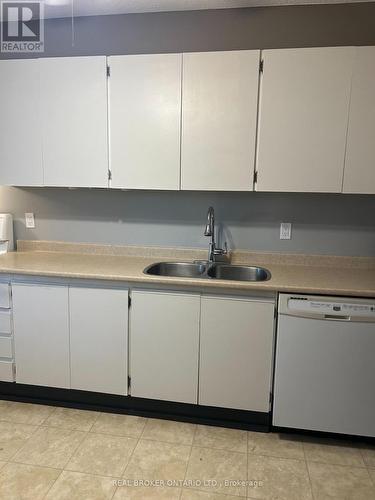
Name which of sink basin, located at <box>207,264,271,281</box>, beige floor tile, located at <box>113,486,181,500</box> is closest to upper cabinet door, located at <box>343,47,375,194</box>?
sink basin, located at <box>207,264,271,281</box>

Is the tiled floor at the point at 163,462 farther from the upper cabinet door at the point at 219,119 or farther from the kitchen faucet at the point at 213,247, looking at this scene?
the upper cabinet door at the point at 219,119

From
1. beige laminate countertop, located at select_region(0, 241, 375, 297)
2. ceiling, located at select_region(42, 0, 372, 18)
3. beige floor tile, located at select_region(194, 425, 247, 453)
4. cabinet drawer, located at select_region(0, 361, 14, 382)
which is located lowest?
beige floor tile, located at select_region(194, 425, 247, 453)

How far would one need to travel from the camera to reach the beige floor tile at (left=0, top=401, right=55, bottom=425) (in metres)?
2.21

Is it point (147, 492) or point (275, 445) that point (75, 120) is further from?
point (275, 445)

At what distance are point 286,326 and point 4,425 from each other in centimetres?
181

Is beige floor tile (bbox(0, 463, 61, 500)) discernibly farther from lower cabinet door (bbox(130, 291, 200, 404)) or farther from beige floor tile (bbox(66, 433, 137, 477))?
lower cabinet door (bbox(130, 291, 200, 404))

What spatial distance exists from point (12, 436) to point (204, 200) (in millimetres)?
1921

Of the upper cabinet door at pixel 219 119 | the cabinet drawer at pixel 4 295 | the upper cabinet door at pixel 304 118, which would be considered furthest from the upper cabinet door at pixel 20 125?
the upper cabinet door at pixel 304 118

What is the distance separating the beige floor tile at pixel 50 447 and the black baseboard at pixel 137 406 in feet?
0.77

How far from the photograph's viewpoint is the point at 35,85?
7.62ft

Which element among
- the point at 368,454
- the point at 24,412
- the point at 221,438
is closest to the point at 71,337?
the point at 24,412

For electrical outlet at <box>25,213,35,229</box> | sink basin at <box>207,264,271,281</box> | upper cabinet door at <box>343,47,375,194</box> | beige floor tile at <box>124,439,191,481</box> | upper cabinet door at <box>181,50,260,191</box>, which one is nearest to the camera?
beige floor tile at <box>124,439,191,481</box>

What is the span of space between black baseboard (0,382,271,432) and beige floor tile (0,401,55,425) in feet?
0.12

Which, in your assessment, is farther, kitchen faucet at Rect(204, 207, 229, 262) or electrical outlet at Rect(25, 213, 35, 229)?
electrical outlet at Rect(25, 213, 35, 229)
